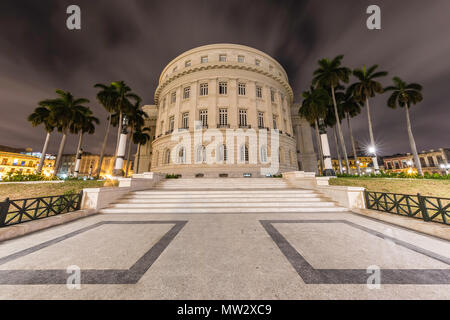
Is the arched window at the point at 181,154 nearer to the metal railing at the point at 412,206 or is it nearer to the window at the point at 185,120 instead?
the window at the point at 185,120

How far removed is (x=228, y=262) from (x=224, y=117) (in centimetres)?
A: 2131

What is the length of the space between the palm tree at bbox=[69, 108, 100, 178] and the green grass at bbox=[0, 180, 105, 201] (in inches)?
486

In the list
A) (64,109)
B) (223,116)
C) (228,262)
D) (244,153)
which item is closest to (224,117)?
(223,116)

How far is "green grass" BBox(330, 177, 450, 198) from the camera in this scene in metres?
9.55

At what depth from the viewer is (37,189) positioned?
34.7ft

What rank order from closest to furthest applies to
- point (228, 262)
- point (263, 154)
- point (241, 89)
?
1. point (228, 262)
2. point (263, 154)
3. point (241, 89)

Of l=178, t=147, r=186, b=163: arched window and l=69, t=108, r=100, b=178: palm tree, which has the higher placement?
l=69, t=108, r=100, b=178: palm tree

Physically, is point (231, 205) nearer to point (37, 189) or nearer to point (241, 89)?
point (37, 189)

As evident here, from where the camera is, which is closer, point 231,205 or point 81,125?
point 231,205

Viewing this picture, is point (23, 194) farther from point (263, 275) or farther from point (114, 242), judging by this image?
point (263, 275)

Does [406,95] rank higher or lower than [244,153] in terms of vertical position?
higher

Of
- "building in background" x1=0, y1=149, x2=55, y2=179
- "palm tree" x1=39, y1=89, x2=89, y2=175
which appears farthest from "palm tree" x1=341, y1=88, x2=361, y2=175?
"building in background" x1=0, y1=149, x2=55, y2=179

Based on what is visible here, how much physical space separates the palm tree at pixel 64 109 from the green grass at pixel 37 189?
12.3 meters

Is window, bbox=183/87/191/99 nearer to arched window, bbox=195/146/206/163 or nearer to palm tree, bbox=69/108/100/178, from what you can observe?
arched window, bbox=195/146/206/163
